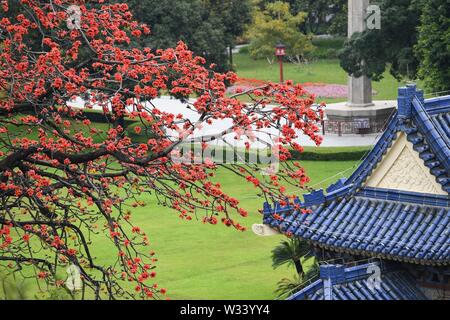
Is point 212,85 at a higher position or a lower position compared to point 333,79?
higher

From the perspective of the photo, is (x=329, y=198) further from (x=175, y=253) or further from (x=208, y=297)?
(x=175, y=253)

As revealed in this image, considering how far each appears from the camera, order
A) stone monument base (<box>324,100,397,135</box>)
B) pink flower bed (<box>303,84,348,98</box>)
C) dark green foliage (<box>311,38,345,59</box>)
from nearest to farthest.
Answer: stone monument base (<box>324,100,397,135</box>)
pink flower bed (<box>303,84,348,98</box>)
dark green foliage (<box>311,38,345,59</box>)

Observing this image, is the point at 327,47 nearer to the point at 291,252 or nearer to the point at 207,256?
the point at 207,256

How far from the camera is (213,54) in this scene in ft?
162

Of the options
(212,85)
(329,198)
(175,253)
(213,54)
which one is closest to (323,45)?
(213,54)

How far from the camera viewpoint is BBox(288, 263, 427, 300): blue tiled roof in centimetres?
1678

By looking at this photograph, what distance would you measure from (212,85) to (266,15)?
60.4 metres

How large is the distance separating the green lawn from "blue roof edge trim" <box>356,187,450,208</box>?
43534 millimetres

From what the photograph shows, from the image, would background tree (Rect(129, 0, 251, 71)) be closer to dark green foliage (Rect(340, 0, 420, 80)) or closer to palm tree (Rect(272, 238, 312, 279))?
dark green foliage (Rect(340, 0, 420, 80))

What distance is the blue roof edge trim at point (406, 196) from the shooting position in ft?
59.2

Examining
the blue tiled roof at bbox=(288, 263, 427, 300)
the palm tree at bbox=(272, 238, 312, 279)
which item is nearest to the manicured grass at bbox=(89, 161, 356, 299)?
the palm tree at bbox=(272, 238, 312, 279)

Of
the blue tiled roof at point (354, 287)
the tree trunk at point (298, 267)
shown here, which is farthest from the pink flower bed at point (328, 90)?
the blue tiled roof at point (354, 287)

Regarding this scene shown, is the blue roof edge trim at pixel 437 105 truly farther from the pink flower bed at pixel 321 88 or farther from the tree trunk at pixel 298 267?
the pink flower bed at pixel 321 88

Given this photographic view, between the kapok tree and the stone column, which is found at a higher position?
the kapok tree
